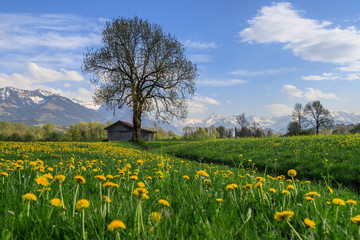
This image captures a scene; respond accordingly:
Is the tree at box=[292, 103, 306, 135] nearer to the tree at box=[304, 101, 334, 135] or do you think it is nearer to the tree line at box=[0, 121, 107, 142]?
the tree at box=[304, 101, 334, 135]

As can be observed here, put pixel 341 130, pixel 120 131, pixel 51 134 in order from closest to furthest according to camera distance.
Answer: pixel 120 131
pixel 51 134
pixel 341 130

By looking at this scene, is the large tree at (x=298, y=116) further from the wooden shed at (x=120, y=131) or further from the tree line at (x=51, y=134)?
the tree line at (x=51, y=134)

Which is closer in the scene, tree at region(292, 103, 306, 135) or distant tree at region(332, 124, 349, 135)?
distant tree at region(332, 124, 349, 135)

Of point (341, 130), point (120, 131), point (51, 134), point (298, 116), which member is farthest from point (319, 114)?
point (51, 134)

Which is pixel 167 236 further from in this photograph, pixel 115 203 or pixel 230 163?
pixel 230 163

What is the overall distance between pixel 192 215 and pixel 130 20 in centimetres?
3363

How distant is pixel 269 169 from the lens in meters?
11.0

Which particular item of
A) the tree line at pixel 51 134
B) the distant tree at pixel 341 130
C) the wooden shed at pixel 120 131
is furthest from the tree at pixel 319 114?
the tree line at pixel 51 134

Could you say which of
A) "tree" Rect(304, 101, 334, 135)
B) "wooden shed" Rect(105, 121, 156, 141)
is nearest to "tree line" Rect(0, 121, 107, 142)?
"wooden shed" Rect(105, 121, 156, 141)

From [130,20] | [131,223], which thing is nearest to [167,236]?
[131,223]

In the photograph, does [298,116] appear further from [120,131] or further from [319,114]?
[120,131]

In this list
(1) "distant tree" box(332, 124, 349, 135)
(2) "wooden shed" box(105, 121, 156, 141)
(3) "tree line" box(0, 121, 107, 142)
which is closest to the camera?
(1) "distant tree" box(332, 124, 349, 135)

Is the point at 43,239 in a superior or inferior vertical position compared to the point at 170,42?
inferior

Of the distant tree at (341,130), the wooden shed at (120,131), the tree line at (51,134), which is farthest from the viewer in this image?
the wooden shed at (120,131)
